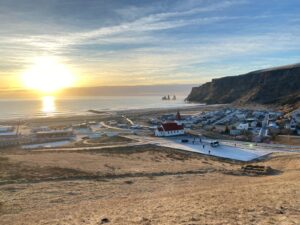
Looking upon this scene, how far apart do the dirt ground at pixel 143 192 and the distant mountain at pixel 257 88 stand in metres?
60.4

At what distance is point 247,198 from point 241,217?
322 centimetres

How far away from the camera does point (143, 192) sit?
17.4 m

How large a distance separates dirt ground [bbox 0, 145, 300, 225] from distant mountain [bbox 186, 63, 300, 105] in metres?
60.4

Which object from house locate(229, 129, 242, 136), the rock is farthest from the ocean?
the rock

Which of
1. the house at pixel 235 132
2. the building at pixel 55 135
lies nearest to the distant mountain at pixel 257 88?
the house at pixel 235 132

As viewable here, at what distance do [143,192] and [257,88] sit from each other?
334ft

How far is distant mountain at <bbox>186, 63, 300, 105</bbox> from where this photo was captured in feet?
331

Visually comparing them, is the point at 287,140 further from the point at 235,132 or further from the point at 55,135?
the point at 55,135

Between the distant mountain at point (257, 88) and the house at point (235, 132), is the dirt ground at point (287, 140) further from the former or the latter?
the distant mountain at point (257, 88)

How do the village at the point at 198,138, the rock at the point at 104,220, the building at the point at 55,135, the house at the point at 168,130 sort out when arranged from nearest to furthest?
the rock at the point at 104,220, the village at the point at 198,138, the house at the point at 168,130, the building at the point at 55,135

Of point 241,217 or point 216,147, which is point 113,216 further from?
point 216,147

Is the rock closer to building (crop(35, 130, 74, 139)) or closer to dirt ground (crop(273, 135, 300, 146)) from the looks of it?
dirt ground (crop(273, 135, 300, 146))

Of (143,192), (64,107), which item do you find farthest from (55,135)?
(64,107)

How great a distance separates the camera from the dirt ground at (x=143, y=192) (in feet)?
35.8
